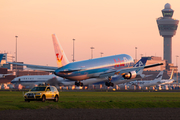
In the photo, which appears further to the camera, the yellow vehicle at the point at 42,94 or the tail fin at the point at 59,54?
the tail fin at the point at 59,54

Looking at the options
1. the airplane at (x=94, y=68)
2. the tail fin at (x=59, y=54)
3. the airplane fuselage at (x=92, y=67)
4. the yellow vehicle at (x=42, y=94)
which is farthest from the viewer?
the tail fin at (x=59, y=54)

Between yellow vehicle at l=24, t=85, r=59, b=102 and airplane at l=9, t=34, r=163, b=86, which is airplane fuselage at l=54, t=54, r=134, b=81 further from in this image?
yellow vehicle at l=24, t=85, r=59, b=102

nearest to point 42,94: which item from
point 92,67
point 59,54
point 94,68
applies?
point 59,54

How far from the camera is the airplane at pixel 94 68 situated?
70.8m

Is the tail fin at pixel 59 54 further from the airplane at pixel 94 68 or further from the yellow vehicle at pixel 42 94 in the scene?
the yellow vehicle at pixel 42 94

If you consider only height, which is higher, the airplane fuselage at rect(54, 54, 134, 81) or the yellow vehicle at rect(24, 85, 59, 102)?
the airplane fuselage at rect(54, 54, 134, 81)

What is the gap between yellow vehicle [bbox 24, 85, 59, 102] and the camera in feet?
153

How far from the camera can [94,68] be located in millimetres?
76750

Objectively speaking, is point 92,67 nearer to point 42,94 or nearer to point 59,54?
point 59,54

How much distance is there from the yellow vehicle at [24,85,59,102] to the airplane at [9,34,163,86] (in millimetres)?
20023

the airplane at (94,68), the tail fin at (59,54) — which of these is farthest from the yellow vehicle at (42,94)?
the tail fin at (59,54)

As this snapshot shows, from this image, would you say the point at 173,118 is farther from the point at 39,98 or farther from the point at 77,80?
the point at 77,80

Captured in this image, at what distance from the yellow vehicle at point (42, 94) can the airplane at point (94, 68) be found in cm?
2002

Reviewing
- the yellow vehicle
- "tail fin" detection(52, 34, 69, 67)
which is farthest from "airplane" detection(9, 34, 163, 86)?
the yellow vehicle
